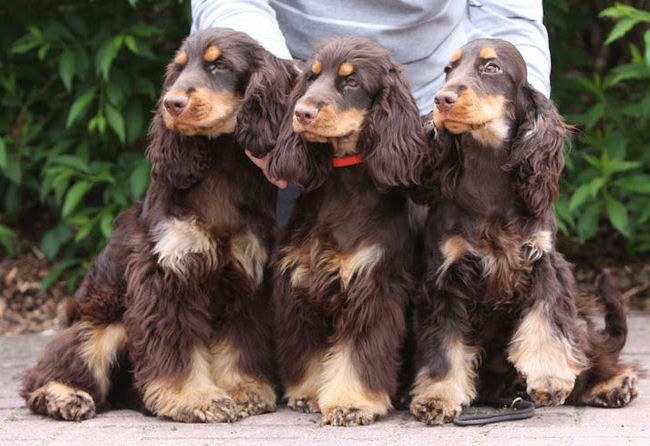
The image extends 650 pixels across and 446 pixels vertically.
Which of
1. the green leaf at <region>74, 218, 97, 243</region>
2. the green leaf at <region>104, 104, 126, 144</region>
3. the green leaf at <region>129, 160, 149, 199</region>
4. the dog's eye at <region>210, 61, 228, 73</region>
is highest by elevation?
the dog's eye at <region>210, 61, 228, 73</region>

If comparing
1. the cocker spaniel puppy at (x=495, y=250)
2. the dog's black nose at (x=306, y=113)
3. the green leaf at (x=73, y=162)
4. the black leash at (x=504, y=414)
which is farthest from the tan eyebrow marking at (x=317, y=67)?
the green leaf at (x=73, y=162)

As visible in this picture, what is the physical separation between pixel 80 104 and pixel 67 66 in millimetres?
215

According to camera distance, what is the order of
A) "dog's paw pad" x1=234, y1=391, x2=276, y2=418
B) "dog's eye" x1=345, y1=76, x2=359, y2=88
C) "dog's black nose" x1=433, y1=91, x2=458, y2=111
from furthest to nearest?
"dog's paw pad" x1=234, y1=391, x2=276, y2=418 < "dog's eye" x1=345, y1=76, x2=359, y2=88 < "dog's black nose" x1=433, y1=91, x2=458, y2=111

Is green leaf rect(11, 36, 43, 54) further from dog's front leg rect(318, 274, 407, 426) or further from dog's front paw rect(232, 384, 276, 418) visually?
dog's front leg rect(318, 274, 407, 426)

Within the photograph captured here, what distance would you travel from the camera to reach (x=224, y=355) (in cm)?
474

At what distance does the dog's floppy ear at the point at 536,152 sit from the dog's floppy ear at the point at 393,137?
1.13 feet

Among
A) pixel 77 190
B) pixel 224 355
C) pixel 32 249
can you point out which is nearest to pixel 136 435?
pixel 224 355

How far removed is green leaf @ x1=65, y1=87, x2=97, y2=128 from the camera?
20.8 ft

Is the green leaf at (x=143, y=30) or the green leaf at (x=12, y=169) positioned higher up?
the green leaf at (x=143, y=30)

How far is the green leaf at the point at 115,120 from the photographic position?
6.34m

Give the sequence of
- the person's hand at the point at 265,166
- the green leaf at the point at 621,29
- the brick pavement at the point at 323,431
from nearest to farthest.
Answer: the brick pavement at the point at 323,431, the person's hand at the point at 265,166, the green leaf at the point at 621,29

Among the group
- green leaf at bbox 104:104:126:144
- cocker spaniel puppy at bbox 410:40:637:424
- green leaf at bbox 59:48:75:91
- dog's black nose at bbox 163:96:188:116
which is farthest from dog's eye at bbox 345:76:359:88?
green leaf at bbox 59:48:75:91

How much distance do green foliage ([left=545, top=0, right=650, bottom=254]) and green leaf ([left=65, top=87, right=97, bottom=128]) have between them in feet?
8.41

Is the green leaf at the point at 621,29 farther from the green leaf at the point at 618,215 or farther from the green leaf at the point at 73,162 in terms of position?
the green leaf at the point at 73,162
